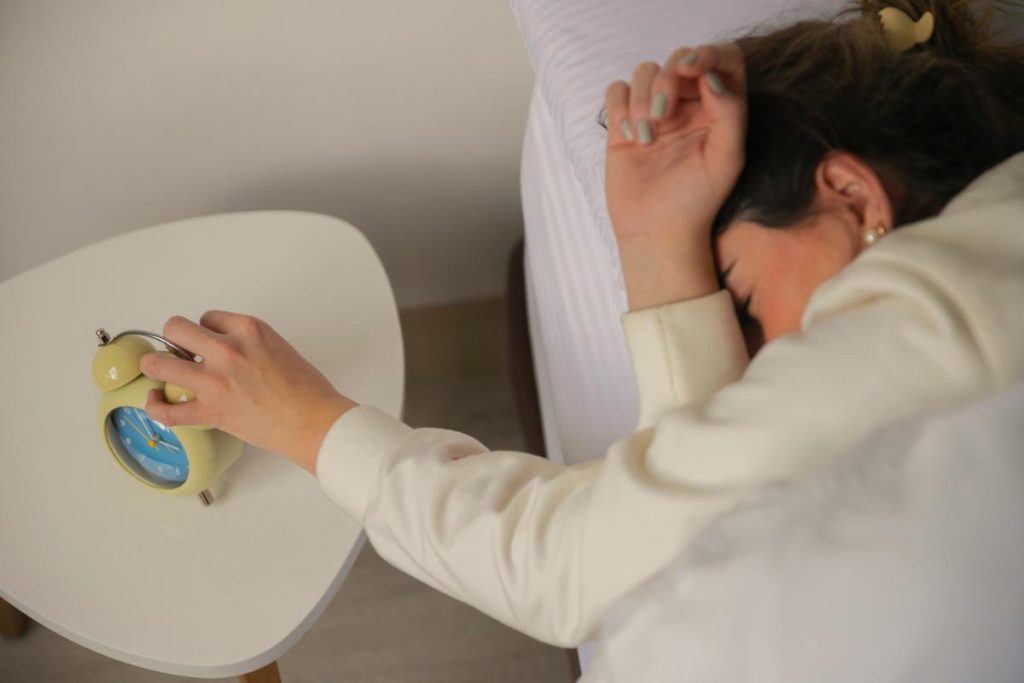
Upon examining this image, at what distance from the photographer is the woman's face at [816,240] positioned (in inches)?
22.2

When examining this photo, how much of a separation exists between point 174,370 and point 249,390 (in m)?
0.06

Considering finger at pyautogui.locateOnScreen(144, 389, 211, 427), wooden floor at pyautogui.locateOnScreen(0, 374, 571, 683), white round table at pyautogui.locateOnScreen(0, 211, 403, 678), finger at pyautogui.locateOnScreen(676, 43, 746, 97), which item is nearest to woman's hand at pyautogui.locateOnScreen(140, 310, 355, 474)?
finger at pyautogui.locateOnScreen(144, 389, 211, 427)

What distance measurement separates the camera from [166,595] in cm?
78

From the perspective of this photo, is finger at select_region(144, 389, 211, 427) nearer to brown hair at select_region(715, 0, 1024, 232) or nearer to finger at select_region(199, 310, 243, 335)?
finger at select_region(199, 310, 243, 335)

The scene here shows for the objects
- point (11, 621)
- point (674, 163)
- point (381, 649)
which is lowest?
point (381, 649)

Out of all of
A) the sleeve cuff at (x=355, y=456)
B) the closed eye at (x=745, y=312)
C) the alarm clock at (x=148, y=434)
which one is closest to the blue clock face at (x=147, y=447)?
the alarm clock at (x=148, y=434)

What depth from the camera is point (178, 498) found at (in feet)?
2.74

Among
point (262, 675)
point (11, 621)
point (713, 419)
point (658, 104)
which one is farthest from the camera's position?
point (11, 621)

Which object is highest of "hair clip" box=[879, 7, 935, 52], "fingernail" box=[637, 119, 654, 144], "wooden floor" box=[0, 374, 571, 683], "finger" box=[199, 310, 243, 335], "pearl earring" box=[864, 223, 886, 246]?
"hair clip" box=[879, 7, 935, 52]

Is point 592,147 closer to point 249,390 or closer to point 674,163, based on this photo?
point 674,163

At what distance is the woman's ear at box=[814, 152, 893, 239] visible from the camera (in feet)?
1.84

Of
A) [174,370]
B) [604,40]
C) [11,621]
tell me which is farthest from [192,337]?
[11,621]

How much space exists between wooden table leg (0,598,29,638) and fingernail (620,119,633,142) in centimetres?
97

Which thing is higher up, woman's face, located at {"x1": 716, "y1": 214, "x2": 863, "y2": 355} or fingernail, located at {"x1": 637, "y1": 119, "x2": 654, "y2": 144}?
fingernail, located at {"x1": 637, "y1": 119, "x2": 654, "y2": 144}
